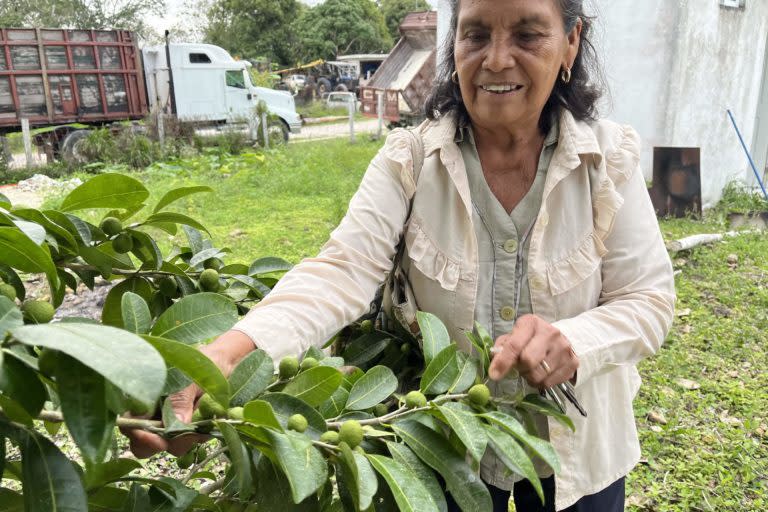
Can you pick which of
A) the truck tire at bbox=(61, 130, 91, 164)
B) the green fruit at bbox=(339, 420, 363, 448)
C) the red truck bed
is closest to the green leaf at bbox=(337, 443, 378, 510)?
the green fruit at bbox=(339, 420, 363, 448)

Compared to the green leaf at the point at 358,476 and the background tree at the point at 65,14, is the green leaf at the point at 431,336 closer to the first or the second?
the green leaf at the point at 358,476

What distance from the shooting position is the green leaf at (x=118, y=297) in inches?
42.4

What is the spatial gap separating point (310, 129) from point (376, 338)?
15366mm

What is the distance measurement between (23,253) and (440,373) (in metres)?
0.60

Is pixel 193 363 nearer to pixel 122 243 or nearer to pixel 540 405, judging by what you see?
pixel 122 243

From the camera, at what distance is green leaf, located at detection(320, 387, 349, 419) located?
0.95 meters

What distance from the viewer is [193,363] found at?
0.66 m

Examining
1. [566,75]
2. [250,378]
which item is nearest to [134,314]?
[250,378]

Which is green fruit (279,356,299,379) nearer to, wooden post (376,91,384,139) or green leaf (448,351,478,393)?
green leaf (448,351,478,393)

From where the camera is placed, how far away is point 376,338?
4.32 feet

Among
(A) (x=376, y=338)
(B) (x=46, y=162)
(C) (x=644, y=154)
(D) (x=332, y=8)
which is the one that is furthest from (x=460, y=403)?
(D) (x=332, y=8)

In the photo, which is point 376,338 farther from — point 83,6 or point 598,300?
point 83,6

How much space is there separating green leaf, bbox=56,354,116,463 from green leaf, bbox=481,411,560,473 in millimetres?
544

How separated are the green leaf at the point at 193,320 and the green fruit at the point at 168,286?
36 centimetres
